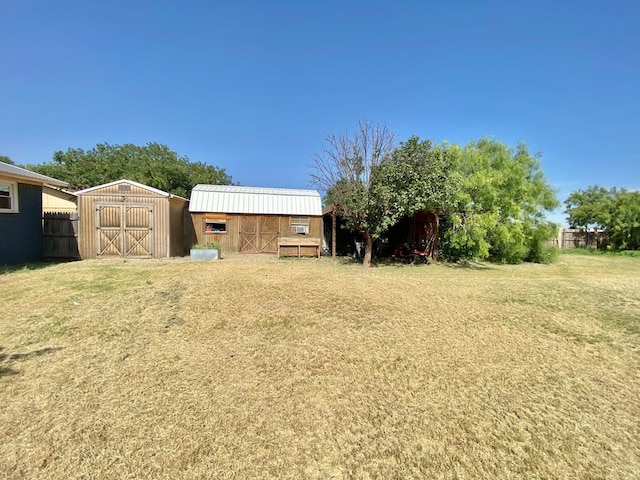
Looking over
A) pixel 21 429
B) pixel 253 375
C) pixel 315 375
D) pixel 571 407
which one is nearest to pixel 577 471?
pixel 571 407

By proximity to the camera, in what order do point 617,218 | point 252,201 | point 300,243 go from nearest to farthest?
point 300,243
point 252,201
point 617,218

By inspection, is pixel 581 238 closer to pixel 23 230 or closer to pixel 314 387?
pixel 314 387

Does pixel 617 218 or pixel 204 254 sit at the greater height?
pixel 617 218

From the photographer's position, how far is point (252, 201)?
1695cm

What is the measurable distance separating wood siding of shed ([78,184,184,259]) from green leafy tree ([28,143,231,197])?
15.5 m

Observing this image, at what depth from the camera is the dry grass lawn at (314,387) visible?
2.23 meters

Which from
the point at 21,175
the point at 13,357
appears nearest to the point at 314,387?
the point at 13,357

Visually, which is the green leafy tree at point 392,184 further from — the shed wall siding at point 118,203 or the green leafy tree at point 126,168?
the green leafy tree at point 126,168

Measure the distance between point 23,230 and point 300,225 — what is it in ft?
36.9

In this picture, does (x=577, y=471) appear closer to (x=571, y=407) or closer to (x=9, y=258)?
(x=571, y=407)

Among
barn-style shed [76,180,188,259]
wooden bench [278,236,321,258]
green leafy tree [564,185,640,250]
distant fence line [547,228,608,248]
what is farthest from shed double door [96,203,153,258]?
green leafy tree [564,185,640,250]

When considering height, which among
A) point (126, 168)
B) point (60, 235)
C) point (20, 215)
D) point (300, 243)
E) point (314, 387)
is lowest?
point (314, 387)

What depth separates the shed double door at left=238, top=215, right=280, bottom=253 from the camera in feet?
54.0

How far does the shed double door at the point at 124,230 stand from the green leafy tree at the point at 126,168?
15.7 metres
